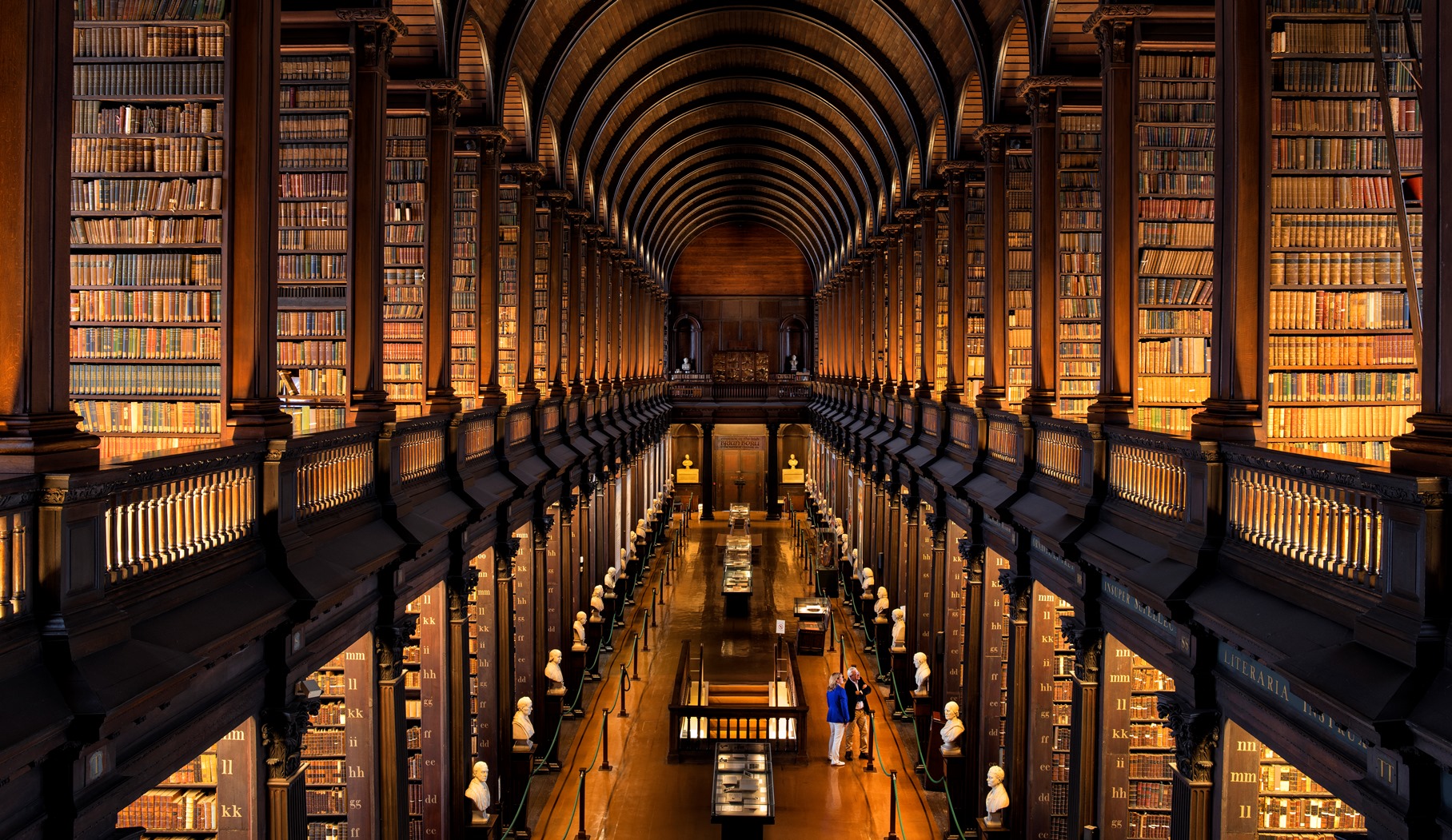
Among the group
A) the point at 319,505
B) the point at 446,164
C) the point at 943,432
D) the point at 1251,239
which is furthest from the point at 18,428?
the point at 943,432

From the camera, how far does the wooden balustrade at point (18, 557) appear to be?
3.08 meters

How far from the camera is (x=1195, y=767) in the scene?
5027mm

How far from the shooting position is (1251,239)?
17.5ft

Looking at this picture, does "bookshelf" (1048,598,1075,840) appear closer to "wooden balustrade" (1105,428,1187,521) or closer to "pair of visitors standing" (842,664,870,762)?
"wooden balustrade" (1105,428,1187,521)

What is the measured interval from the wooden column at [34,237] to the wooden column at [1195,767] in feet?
16.2

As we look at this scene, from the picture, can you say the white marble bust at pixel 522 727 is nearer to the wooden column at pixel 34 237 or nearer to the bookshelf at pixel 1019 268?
the bookshelf at pixel 1019 268

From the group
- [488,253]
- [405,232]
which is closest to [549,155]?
[488,253]

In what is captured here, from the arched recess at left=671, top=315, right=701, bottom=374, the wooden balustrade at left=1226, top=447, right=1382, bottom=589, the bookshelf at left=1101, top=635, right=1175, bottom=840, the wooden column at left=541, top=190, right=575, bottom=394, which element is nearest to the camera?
the wooden balustrade at left=1226, top=447, right=1382, bottom=589

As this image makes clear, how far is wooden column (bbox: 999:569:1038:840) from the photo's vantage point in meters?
8.27

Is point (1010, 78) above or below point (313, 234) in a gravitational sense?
above

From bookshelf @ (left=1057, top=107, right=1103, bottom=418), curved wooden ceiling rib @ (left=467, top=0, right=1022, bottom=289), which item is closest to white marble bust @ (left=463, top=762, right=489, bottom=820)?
bookshelf @ (left=1057, top=107, right=1103, bottom=418)

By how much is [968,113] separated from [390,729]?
31.0 ft

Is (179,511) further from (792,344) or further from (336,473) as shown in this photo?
(792,344)

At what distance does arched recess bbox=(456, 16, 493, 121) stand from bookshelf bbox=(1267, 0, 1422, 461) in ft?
25.2
